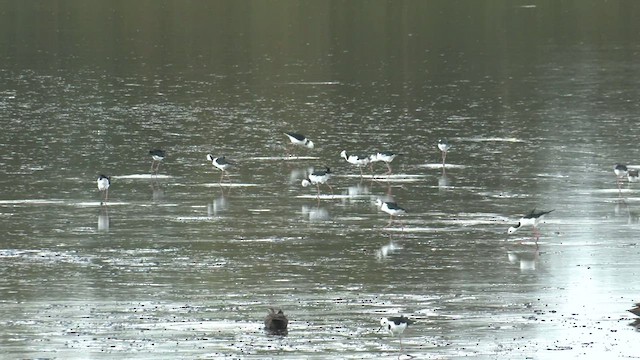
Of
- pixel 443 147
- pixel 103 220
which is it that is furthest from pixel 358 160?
pixel 103 220

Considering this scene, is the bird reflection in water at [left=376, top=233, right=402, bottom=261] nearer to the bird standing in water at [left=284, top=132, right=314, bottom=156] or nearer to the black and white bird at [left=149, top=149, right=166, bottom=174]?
the black and white bird at [left=149, top=149, right=166, bottom=174]

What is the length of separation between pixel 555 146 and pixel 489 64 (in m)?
19.3

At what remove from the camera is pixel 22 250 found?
82.2 ft

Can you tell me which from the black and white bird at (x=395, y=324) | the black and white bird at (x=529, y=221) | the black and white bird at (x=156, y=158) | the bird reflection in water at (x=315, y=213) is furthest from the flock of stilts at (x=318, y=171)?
the black and white bird at (x=395, y=324)

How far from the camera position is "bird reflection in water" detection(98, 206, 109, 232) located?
2702 cm

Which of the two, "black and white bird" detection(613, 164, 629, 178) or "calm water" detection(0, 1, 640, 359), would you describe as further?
"black and white bird" detection(613, 164, 629, 178)

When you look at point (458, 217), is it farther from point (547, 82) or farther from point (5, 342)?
point (547, 82)

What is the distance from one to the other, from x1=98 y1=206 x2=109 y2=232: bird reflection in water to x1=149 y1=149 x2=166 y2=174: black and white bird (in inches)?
143

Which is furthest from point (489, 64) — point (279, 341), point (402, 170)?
point (279, 341)

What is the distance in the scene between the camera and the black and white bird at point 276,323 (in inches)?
755

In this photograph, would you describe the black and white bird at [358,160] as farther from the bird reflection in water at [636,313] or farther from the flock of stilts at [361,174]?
the bird reflection in water at [636,313]

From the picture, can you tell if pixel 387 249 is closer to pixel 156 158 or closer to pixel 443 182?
pixel 443 182

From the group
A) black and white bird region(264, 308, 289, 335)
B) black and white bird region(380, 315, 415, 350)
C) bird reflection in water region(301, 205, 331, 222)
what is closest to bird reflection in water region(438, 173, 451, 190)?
bird reflection in water region(301, 205, 331, 222)

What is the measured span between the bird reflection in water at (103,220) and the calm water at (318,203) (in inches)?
3.6
